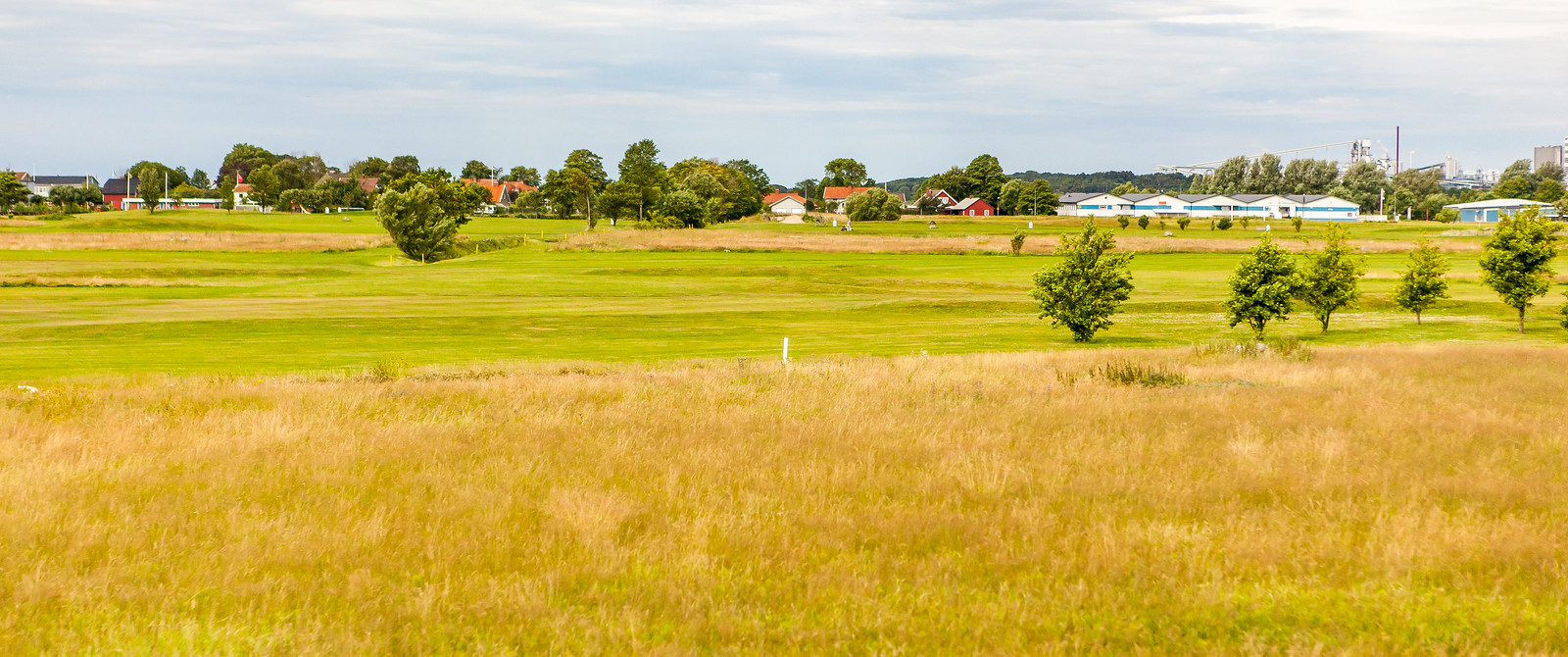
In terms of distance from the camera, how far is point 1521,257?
132ft

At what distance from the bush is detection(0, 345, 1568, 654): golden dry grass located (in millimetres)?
3730

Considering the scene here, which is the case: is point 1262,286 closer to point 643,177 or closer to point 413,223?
point 413,223

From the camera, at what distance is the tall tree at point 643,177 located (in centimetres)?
14900

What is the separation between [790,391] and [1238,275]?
85.0 ft

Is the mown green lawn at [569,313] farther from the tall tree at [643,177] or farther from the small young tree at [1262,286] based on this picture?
the tall tree at [643,177]

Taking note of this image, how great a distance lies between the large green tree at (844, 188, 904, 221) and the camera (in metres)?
160

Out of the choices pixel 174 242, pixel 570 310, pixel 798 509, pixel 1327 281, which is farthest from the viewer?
pixel 174 242

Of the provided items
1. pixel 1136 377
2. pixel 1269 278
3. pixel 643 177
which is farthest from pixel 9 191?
pixel 1136 377

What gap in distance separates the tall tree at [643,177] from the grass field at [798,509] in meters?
126

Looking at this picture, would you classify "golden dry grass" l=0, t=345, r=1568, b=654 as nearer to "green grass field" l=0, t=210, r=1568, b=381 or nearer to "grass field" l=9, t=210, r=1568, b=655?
"grass field" l=9, t=210, r=1568, b=655

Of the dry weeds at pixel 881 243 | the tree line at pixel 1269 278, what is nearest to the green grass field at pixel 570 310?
the tree line at pixel 1269 278

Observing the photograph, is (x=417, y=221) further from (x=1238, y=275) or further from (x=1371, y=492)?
(x=1371, y=492)

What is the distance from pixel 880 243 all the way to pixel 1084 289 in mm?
65099

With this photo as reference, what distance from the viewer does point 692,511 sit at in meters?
9.18
